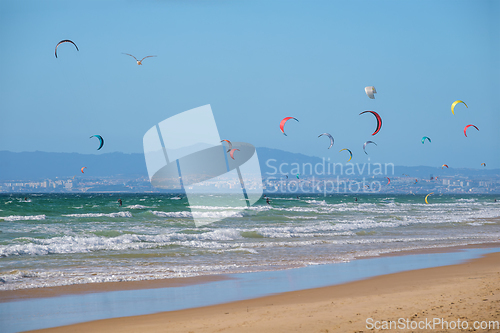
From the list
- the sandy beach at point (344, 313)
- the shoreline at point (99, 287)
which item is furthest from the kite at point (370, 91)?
the shoreline at point (99, 287)

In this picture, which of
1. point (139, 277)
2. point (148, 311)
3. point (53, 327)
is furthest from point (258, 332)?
point (139, 277)

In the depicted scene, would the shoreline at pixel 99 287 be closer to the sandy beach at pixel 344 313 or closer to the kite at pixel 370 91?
the sandy beach at pixel 344 313

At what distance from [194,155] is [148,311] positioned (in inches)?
2952

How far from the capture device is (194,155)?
268 feet

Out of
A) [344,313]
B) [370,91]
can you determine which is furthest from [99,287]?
[370,91]

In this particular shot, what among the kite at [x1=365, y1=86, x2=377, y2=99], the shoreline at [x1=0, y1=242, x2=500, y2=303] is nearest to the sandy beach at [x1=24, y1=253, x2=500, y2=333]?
the shoreline at [x1=0, y1=242, x2=500, y2=303]

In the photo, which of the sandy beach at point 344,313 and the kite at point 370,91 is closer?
the sandy beach at point 344,313

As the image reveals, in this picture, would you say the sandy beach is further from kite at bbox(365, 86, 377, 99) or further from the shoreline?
kite at bbox(365, 86, 377, 99)

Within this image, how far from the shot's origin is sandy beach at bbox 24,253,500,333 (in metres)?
6.00

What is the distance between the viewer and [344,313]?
676 centimetres

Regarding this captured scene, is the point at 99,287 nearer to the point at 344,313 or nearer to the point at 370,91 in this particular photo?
the point at 344,313

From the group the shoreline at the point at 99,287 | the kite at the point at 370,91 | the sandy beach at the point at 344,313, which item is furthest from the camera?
the kite at the point at 370,91

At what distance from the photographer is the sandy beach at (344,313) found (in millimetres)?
5995

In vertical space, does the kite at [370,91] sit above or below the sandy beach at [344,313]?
above
